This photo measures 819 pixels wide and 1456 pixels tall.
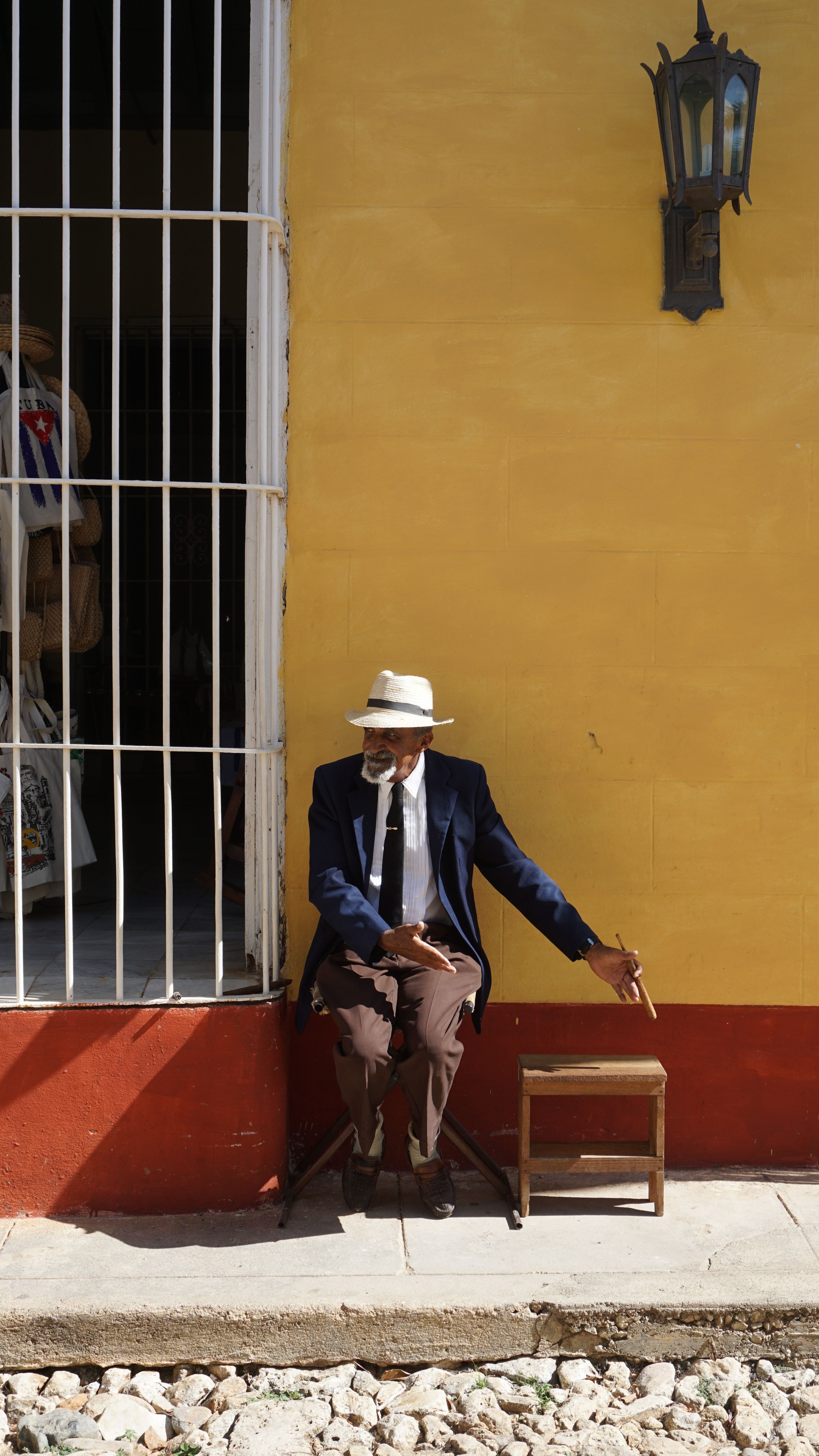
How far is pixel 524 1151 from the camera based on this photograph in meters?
3.51

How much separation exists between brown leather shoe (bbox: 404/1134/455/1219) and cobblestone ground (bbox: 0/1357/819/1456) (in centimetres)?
48

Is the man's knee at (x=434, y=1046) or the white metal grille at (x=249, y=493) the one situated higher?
the white metal grille at (x=249, y=493)

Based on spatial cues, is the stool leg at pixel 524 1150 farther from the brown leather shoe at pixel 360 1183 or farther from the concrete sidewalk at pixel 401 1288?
the brown leather shoe at pixel 360 1183

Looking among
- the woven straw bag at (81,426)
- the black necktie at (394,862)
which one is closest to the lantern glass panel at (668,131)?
the black necktie at (394,862)

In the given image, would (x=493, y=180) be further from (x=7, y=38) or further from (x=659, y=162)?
(x=7, y=38)

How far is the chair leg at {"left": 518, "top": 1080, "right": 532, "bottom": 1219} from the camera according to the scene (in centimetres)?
349

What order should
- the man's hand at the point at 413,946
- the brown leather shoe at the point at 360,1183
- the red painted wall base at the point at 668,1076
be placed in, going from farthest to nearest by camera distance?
the red painted wall base at the point at 668,1076
the brown leather shoe at the point at 360,1183
the man's hand at the point at 413,946

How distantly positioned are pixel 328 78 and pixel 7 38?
3384 mm

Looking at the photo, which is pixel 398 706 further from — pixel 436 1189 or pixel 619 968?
pixel 436 1189

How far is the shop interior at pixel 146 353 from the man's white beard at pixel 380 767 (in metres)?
2.20

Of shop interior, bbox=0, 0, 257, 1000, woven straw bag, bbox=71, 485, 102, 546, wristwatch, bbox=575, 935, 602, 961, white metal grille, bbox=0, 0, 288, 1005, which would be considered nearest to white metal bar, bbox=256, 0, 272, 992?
white metal grille, bbox=0, 0, 288, 1005

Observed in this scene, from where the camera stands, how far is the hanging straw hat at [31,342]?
4316mm

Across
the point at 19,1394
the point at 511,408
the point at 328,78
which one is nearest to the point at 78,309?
the point at 328,78

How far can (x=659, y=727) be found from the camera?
3814 mm
